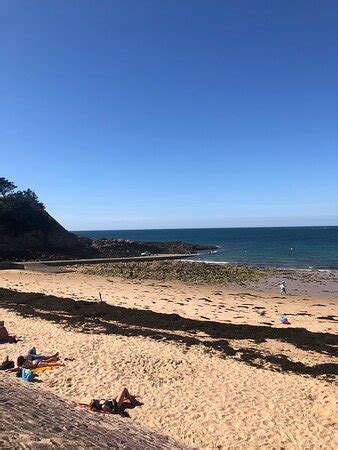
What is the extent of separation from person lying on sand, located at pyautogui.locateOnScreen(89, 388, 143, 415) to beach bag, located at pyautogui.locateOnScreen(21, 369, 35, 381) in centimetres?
235

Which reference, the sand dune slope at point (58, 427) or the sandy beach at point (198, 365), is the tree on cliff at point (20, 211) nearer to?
the sandy beach at point (198, 365)

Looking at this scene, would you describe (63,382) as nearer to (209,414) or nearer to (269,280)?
(209,414)

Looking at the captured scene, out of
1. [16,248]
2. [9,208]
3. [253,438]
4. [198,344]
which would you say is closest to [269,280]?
[198,344]

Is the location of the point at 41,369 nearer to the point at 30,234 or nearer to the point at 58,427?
the point at 58,427

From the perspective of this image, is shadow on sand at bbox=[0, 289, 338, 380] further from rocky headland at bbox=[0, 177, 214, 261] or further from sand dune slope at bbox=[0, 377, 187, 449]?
rocky headland at bbox=[0, 177, 214, 261]

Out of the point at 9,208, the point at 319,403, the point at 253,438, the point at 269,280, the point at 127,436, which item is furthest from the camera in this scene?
the point at 9,208

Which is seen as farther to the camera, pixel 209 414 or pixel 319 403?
pixel 319 403

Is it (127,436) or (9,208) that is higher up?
(9,208)

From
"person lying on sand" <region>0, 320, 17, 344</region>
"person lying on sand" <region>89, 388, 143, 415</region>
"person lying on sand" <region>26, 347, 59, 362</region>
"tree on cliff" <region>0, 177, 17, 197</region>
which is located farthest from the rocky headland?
"person lying on sand" <region>89, 388, 143, 415</region>

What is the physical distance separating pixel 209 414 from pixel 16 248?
52.9m

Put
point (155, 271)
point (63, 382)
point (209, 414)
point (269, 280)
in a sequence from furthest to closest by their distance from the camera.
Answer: point (155, 271)
point (269, 280)
point (63, 382)
point (209, 414)

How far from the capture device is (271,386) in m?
10.2

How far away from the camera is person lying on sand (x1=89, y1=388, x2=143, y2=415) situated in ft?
27.9

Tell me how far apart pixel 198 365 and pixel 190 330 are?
463 centimetres
